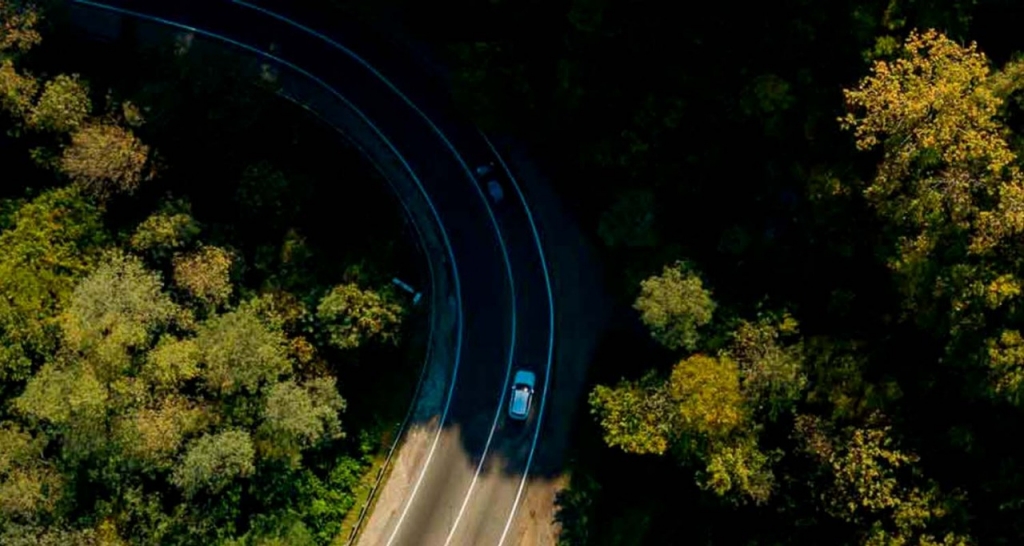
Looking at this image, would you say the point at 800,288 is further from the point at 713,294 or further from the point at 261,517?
the point at 261,517

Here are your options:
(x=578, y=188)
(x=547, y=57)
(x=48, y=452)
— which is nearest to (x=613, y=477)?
(x=578, y=188)

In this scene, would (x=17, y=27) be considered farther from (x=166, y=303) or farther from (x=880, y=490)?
(x=880, y=490)

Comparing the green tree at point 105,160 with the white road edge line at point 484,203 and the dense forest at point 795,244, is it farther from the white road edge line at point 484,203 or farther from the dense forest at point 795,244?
the dense forest at point 795,244

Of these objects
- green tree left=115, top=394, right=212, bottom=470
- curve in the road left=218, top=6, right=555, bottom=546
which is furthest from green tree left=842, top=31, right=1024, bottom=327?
green tree left=115, top=394, right=212, bottom=470

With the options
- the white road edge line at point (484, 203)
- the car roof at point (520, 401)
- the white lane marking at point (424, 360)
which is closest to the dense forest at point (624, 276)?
the white lane marking at point (424, 360)

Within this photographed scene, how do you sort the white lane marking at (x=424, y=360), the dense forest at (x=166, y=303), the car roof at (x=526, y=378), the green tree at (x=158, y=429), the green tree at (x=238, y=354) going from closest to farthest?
the green tree at (x=158, y=429)
the dense forest at (x=166, y=303)
the green tree at (x=238, y=354)
the car roof at (x=526, y=378)
the white lane marking at (x=424, y=360)
